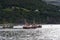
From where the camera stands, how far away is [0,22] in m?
198

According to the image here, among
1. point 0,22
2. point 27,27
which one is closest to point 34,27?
point 27,27

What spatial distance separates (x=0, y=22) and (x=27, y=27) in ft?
108

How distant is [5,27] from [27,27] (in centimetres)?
1018

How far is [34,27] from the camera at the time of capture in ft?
563

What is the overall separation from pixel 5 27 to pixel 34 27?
44.8ft

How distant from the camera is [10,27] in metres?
168

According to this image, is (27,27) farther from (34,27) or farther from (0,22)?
(0,22)

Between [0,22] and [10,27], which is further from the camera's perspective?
[0,22]

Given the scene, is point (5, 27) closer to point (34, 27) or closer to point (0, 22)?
point (34, 27)

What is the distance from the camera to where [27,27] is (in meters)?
169

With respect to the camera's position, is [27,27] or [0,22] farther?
[0,22]

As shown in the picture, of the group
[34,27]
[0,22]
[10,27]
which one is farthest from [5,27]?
[0,22]

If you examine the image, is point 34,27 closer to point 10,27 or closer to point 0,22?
point 10,27
